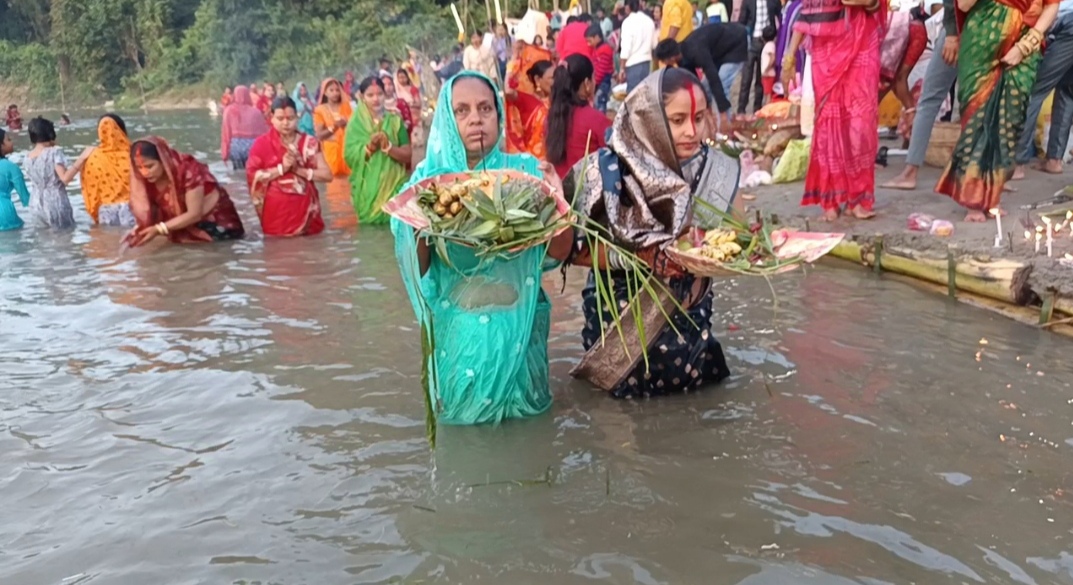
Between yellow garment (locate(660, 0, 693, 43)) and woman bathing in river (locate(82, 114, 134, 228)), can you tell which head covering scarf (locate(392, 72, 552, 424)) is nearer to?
woman bathing in river (locate(82, 114, 134, 228))

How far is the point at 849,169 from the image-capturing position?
20.3 ft

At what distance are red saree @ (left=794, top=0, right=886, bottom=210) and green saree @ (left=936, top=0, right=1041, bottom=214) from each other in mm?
549

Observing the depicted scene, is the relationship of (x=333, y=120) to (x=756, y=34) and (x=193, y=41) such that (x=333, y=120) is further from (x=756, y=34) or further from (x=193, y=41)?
(x=193, y=41)

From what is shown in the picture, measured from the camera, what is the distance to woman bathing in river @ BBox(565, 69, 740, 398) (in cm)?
358

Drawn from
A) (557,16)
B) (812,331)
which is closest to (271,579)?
(812,331)

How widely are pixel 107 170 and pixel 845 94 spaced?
720 cm

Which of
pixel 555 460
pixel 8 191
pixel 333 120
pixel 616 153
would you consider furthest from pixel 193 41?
pixel 555 460

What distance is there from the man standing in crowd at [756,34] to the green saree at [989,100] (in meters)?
4.96

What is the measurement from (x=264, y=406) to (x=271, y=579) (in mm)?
1503

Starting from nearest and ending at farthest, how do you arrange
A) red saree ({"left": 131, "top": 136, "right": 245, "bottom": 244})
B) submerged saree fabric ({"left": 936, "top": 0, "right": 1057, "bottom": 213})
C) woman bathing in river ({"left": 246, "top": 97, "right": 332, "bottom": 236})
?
submerged saree fabric ({"left": 936, "top": 0, "right": 1057, "bottom": 213}) → red saree ({"left": 131, "top": 136, "right": 245, "bottom": 244}) → woman bathing in river ({"left": 246, "top": 97, "right": 332, "bottom": 236})

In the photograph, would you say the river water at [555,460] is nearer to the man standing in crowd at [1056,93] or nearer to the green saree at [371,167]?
the man standing in crowd at [1056,93]

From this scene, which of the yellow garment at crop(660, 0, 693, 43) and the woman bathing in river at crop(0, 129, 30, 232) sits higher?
the yellow garment at crop(660, 0, 693, 43)

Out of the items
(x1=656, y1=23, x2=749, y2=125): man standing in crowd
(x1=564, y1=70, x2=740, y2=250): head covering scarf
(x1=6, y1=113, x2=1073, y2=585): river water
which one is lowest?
(x1=6, y1=113, x2=1073, y2=585): river water

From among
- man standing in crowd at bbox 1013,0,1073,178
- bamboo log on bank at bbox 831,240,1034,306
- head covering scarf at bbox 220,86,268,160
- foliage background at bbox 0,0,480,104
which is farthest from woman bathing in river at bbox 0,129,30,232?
foliage background at bbox 0,0,480,104
